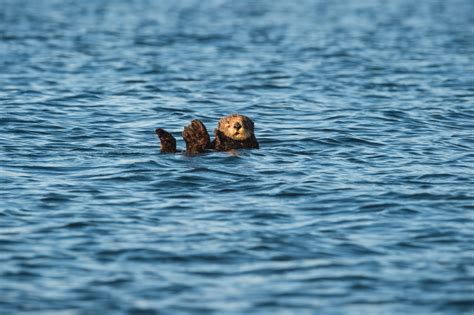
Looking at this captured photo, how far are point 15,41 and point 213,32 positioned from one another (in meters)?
6.94

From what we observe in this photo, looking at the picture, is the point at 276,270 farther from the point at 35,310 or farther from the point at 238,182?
the point at 238,182

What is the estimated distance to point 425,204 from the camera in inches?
408

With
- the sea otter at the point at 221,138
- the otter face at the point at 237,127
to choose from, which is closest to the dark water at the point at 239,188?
the sea otter at the point at 221,138

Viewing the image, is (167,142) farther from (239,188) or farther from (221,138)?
(239,188)

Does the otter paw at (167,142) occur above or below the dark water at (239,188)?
above

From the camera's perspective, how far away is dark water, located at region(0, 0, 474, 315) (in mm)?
7914

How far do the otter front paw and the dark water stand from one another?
0.90ft

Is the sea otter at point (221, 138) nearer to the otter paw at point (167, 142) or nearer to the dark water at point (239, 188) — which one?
the otter paw at point (167, 142)

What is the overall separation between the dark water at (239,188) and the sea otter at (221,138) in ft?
0.82

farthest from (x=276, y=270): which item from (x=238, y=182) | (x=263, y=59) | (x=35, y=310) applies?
(x=263, y=59)

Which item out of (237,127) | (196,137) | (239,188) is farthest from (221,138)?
(239,188)

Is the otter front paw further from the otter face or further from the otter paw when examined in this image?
the otter face

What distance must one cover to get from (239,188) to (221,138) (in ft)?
6.79

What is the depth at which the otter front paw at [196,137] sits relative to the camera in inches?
476
